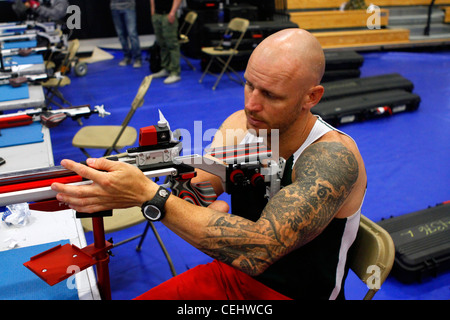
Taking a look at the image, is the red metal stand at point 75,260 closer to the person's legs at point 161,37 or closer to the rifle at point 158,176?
the rifle at point 158,176

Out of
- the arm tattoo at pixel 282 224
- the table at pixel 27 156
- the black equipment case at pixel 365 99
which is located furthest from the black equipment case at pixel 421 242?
the table at pixel 27 156

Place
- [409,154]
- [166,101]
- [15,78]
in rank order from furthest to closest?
[166,101] < [409,154] < [15,78]

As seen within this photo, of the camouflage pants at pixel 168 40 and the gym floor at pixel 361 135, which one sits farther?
the camouflage pants at pixel 168 40

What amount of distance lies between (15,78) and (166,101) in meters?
2.59

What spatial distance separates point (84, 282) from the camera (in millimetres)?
1418

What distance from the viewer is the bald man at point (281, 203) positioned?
50.0 inches

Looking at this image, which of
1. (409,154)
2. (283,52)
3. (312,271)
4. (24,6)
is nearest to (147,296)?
(312,271)

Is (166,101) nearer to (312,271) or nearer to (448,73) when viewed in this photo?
(312,271)

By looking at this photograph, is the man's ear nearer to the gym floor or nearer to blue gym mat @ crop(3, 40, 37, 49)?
the gym floor

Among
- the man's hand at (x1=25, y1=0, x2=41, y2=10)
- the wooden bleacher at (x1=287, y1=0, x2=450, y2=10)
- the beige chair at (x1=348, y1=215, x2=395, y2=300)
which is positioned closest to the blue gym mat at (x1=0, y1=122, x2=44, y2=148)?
the beige chair at (x1=348, y1=215, x2=395, y2=300)

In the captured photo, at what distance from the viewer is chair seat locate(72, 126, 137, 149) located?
3.59 metres

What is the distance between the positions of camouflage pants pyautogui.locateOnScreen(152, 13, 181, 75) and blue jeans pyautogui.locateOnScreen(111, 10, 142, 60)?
0.85 metres

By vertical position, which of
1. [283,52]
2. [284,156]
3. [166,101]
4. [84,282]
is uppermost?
[283,52]

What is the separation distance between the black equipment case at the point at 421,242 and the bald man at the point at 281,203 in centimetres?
140
